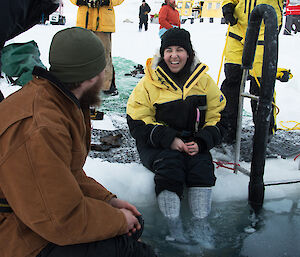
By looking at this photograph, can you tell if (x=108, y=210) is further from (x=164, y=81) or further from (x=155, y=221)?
(x=164, y=81)

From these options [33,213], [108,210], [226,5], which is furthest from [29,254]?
[226,5]

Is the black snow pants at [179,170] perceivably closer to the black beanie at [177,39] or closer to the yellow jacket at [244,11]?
the black beanie at [177,39]

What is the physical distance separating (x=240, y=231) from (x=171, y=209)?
19.4 inches

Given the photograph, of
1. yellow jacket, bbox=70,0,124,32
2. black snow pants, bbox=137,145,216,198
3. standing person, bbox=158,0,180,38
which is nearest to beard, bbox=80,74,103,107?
black snow pants, bbox=137,145,216,198

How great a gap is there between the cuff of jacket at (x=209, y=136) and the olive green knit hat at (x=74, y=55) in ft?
3.99

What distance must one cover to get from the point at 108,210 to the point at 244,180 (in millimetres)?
1576

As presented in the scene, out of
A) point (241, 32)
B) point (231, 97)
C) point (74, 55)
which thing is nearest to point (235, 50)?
point (241, 32)

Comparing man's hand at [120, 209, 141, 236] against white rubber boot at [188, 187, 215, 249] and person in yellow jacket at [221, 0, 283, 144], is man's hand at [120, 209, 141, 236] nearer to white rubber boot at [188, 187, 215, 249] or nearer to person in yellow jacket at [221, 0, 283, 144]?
white rubber boot at [188, 187, 215, 249]

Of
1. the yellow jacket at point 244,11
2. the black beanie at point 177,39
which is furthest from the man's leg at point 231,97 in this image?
the black beanie at point 177,39

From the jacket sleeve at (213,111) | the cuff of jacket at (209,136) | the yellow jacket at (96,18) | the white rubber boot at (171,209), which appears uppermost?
the yellow jacket at (96,18)

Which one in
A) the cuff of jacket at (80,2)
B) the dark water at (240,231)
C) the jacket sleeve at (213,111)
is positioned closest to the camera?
the dark water at (240,231)

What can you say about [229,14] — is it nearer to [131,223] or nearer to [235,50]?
[235,50]

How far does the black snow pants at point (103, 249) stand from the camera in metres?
1.31

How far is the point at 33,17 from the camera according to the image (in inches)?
71.9
